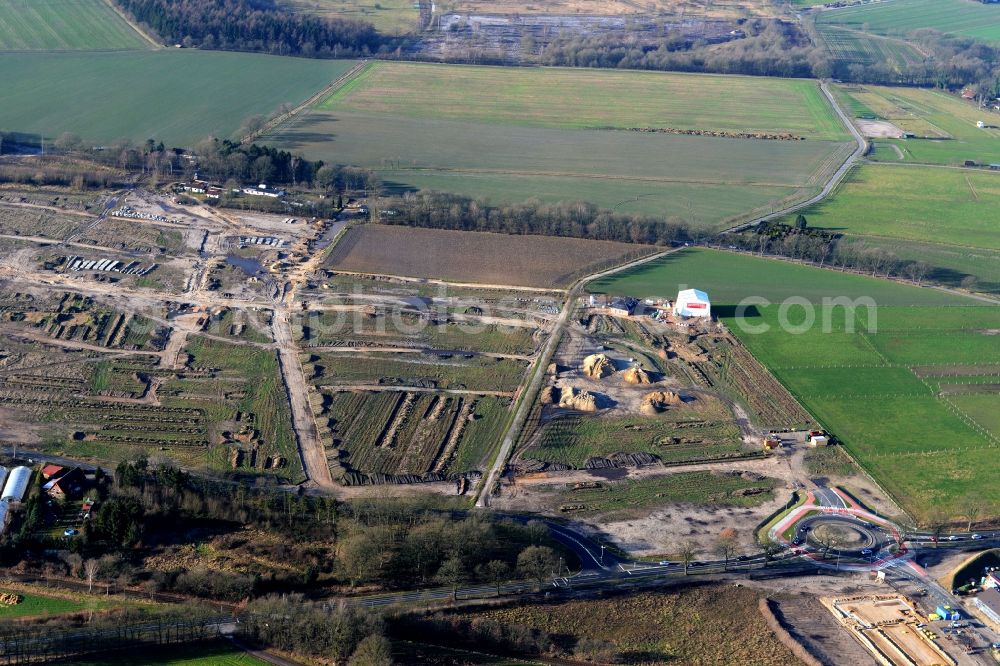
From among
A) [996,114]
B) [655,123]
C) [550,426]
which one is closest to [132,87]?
[655,123]

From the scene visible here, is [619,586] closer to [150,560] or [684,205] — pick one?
[150,560]

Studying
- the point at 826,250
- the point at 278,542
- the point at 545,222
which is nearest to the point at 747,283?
the point at 826,250

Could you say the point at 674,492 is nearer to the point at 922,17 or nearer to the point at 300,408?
the point at 300,408

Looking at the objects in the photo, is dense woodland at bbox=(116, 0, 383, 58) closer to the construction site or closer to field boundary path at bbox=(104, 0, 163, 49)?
field boundary path at bbox=(104, 0, 163, 49)

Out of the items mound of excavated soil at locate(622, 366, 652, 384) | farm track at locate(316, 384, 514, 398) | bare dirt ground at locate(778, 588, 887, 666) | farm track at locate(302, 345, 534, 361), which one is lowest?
bare dirt ground at locate(778, 588, 887, 666)

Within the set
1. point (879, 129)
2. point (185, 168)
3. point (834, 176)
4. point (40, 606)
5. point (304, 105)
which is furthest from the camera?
point (879, 129)

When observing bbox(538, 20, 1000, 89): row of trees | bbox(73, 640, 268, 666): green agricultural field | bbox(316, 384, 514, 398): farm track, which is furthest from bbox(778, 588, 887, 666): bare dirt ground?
bbox(538, 20, 1000, 89): row of trees

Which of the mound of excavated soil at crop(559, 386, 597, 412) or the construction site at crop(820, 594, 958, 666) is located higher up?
the mound of excavated soil at crop(559, 386, 597, 412)
